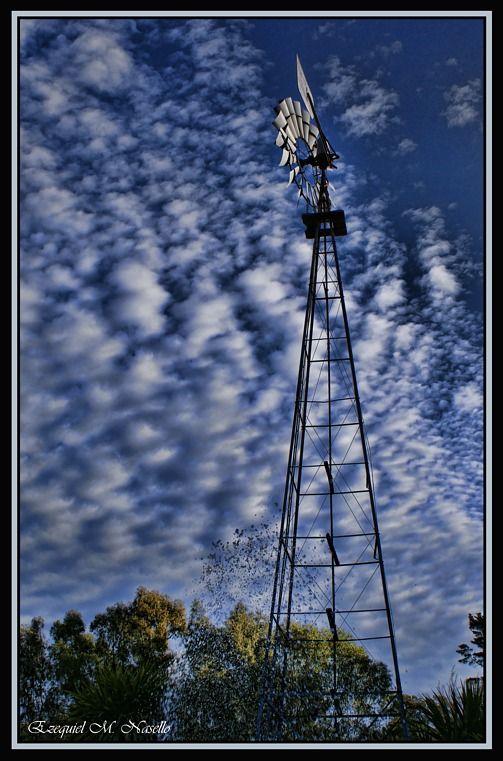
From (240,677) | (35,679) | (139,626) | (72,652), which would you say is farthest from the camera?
(139,626)

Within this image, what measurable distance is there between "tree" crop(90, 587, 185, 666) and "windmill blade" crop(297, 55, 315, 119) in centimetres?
1984

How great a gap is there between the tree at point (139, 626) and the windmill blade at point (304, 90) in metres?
19.8

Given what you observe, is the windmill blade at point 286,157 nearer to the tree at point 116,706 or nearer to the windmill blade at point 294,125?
the windmill blade at point 294,125

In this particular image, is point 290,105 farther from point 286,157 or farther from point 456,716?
point 456,716

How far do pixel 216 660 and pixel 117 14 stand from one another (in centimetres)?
2176

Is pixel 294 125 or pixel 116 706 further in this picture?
pixel 294 125

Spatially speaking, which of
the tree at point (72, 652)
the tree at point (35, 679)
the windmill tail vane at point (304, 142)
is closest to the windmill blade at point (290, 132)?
the windmill tail vane at point (304, 142)

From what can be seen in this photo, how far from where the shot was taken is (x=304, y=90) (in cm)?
1480

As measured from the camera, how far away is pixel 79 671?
85.6 ft

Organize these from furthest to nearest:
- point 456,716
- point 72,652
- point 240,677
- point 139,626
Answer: point 139,626 < point 72,652 < point 240,677 < point 456,716

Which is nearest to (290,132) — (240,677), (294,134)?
(294,134)

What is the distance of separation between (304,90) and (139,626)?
20.8 m

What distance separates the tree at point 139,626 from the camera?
27016mm
